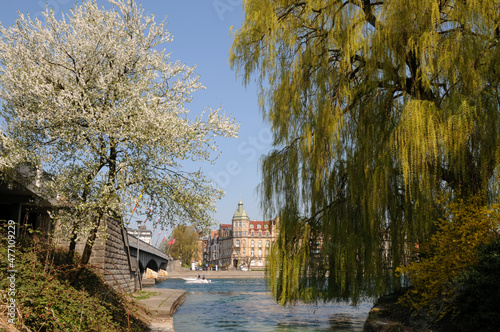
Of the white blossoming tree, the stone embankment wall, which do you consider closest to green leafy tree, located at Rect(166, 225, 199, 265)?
the stone embankment wall

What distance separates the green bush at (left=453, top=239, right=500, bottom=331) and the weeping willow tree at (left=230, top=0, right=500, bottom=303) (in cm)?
199

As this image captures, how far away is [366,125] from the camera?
12.3 m

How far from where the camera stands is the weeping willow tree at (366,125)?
10.7 m

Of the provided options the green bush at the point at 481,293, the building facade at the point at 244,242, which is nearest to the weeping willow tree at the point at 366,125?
the green bush at the point at 481,293

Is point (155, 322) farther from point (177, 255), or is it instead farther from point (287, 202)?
point (177, 255)

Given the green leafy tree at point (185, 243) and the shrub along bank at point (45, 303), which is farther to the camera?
the green leafy tree at point (185, 243)

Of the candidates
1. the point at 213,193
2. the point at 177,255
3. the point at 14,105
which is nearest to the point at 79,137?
the point at 14,105

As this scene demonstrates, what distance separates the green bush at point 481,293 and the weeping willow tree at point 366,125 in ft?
6.53

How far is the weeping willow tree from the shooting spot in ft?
35.2

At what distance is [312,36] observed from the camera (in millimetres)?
13203

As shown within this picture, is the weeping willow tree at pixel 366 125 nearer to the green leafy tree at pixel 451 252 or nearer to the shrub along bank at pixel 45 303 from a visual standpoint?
the green leafy tree at pixel 451 252

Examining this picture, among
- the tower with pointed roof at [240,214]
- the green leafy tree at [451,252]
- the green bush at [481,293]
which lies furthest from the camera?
the tower with pointed roof at [240,214]

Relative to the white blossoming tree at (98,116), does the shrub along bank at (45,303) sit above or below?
below

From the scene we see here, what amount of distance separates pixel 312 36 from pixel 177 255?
412 ft
